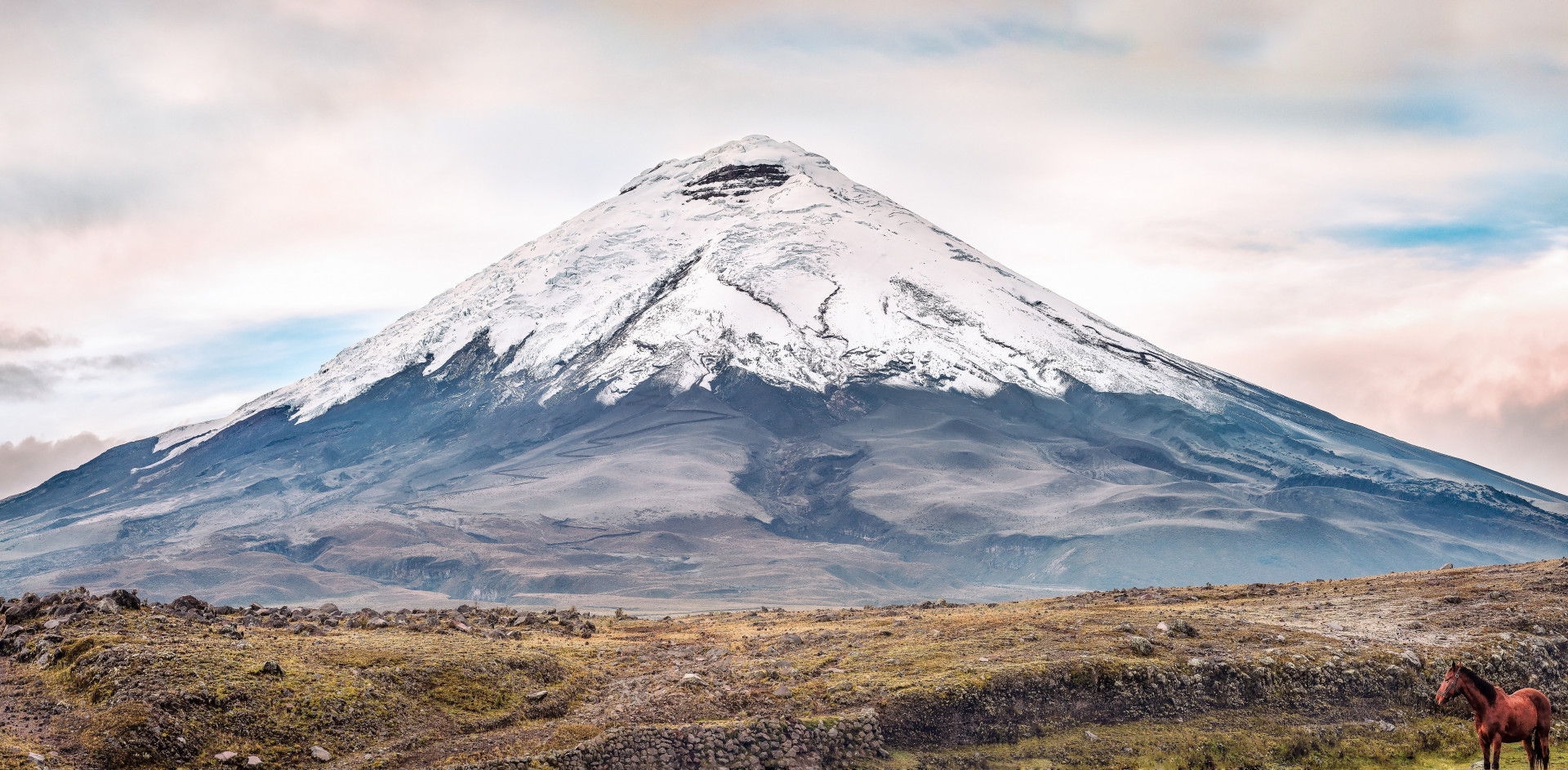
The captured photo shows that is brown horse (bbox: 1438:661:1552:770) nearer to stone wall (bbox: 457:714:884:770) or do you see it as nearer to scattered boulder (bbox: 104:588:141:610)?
stone wall (bbox: 457:714:884:770)

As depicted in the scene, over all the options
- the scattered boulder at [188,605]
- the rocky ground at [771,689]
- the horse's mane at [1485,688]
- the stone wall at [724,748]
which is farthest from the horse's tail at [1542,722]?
the scattered boulder at [188,605]

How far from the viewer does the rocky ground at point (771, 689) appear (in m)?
27.2

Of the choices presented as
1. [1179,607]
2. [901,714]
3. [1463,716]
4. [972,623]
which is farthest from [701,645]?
[1463,716]

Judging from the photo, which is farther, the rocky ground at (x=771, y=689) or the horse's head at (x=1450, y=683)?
the rocky ground at (x=771, y=689)

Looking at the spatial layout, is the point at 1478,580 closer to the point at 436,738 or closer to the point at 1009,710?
the point at 1009,710

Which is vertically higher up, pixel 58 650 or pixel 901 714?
pixel 58 650

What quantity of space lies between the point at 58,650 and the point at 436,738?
1019cm

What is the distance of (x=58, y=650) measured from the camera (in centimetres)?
2967

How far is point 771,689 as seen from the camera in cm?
3269

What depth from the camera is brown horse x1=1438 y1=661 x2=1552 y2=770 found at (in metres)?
26.3

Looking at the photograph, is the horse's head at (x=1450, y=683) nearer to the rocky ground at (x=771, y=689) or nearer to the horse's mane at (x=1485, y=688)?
the horse's mane at (x=1485, y=688)

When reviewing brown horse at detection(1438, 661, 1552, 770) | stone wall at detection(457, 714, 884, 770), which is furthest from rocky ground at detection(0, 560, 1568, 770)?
brown horse at detection(1438, 661, 1552, 770)

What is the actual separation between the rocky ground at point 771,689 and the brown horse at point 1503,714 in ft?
13.6

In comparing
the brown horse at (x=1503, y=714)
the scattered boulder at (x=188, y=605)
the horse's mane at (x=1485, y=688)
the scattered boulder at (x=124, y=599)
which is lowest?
the brown horse at (x=1503, y=714)
